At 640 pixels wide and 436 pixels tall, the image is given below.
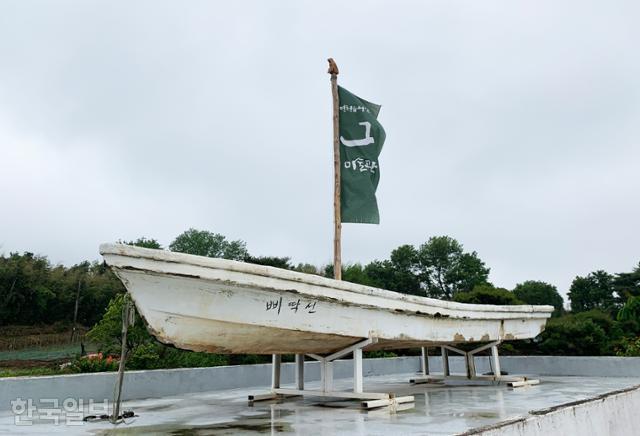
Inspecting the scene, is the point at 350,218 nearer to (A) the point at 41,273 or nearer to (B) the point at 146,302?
(B) the point at 146,302

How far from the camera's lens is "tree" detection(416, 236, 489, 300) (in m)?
54.5

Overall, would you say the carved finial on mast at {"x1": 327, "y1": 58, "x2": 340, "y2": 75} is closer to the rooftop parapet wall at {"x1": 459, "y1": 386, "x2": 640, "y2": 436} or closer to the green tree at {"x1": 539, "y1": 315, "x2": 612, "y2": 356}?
the rooftop parapet wall at {"x1": 459, "y1": 386, "x2": 640, "y2": 436}

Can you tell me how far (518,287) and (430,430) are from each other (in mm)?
58726

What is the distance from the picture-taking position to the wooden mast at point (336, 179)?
789cm

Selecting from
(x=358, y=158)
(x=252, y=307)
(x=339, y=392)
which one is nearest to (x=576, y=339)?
(x=358, y=158)

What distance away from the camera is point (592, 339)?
550 inches

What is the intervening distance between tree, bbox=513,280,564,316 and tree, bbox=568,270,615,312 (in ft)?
10.5

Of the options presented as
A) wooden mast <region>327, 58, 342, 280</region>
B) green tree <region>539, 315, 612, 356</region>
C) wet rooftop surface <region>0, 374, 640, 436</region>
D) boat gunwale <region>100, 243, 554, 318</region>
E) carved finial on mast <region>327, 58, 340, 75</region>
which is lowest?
wet rooftop surface <region>0, 374, 640, 436</region>

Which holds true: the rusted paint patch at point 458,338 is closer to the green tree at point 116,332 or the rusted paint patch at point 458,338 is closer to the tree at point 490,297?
the green tree at point 116,332

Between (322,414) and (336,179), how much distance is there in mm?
3681

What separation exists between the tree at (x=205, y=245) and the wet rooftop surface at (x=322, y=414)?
55.7m

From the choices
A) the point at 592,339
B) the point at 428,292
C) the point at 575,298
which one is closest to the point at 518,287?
the point at 575,298

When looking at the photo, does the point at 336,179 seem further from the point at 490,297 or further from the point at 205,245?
the point at 205,245

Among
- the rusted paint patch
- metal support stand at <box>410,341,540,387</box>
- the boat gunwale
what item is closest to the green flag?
the boat gunwale
